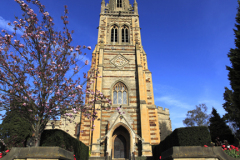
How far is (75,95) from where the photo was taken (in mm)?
9555

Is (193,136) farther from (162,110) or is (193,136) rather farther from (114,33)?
(162,110)

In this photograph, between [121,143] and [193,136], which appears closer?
[193,136]

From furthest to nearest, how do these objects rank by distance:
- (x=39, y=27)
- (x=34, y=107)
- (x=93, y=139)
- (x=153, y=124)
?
(x=153, y=124) < (x=93, y=139) < (x=39, y=27) < (x=34, y=107)

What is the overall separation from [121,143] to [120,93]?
6376 millimetres

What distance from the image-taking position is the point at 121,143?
2042cm

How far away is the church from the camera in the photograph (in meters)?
19.5

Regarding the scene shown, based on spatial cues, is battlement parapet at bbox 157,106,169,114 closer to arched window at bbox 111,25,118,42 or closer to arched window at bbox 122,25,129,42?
arched window at bbox 122,25,129,42

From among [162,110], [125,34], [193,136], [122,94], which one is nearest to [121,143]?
[122,94]

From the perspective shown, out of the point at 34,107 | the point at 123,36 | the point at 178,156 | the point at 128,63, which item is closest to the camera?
the point at 178,156

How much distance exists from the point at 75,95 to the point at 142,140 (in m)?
12.4

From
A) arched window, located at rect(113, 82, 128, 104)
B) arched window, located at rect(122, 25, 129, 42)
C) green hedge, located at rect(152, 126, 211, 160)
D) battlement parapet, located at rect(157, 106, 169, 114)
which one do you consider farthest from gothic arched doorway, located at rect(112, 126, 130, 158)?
battlement parapet, located at rect(157, 106, 169, 114)

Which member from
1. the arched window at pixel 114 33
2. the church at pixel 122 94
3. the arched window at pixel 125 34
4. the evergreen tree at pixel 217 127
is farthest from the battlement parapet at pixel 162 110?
the arched window at pixel 114 33

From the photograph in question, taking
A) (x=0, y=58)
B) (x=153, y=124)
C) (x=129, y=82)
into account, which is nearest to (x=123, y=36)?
(x=129, y=82)

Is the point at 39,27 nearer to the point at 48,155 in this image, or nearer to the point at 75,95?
the point at 75,95
